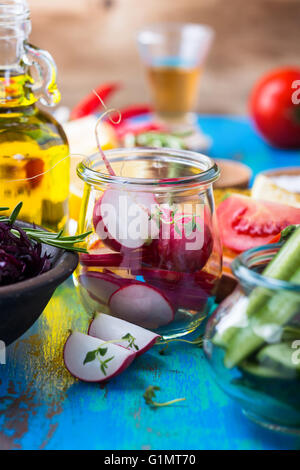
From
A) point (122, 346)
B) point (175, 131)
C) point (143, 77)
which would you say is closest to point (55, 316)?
point (122, 346)

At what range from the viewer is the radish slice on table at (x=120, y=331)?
57 cm

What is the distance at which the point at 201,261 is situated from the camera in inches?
23.2

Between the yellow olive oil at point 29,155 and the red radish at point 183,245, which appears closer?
the red radish at point 183,245

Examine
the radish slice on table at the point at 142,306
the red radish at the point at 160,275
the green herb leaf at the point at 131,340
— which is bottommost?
the green herb leaf at the point at 131,340

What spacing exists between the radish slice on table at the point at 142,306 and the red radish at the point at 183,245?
30 millimetres

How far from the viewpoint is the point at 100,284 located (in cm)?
59

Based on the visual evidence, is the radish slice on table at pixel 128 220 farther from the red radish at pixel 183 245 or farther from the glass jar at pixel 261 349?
the glass jar at pixel 261 349

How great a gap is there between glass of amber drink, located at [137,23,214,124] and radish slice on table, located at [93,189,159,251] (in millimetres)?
968

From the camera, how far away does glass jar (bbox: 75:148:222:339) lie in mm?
571

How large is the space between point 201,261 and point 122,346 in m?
0.11

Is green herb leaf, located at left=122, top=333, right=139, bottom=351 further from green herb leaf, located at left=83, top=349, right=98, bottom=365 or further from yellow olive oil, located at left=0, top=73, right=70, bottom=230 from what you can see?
yellow olive oil, located at left=0, top=73, right=70, bottom=230

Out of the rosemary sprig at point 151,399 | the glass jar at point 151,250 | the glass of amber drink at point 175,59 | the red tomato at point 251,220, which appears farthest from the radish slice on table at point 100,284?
the glass of amber drink at point 175,59

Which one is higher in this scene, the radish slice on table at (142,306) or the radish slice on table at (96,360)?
the radish slice on table at (142,306)
